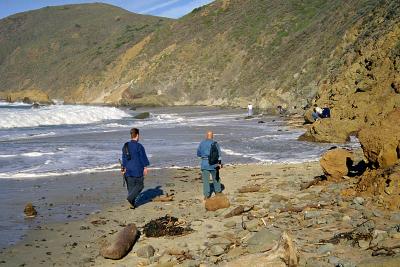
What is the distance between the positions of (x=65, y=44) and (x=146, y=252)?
495 ft

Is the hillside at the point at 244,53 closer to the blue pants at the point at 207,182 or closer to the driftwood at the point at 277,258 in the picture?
the blue pants at the point at 207,182

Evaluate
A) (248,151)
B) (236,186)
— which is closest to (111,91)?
(248,151)

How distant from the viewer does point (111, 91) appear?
3605 inches

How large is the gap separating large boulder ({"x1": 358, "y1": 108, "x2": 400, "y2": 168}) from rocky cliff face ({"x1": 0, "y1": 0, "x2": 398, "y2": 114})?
19.6m

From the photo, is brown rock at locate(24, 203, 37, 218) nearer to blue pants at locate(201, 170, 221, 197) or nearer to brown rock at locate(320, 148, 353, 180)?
blue pants at locate(201, 170, 221, 197)

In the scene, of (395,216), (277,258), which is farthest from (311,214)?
(277,258)

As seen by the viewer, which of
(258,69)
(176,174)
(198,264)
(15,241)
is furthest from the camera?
(258,69)

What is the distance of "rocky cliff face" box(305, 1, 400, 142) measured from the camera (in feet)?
66.2

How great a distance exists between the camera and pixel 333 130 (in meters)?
20.3

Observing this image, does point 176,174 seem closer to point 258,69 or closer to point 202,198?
point 202,198

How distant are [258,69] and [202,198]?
54993mm

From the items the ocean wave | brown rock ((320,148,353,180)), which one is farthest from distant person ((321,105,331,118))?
brown rock ((320,148,353,180))

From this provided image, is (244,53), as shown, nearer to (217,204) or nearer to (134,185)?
(134,185)

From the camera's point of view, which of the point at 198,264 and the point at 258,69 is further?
the point at 258,69
